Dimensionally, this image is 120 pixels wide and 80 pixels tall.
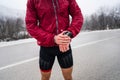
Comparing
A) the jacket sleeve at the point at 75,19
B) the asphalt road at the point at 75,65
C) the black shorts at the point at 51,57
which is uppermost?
the jacket sleeve at the point at 75,19

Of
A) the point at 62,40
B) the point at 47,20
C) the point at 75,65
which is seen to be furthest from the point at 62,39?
the point at 75,65

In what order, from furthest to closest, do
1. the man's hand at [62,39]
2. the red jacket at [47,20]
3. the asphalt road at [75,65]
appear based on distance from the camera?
the asphalt road at [75,65] < the red jacket at [47,20] < the man's hand at [62,39]

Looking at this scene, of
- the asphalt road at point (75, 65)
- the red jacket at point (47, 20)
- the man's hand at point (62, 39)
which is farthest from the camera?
the asphalt road at point (75, 65)

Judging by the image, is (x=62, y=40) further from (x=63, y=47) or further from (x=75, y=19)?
(x=75, y=19)

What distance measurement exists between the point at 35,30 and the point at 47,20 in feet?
0.55

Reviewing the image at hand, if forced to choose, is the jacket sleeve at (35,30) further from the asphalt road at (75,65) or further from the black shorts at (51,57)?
the asphalt road at (75,65)

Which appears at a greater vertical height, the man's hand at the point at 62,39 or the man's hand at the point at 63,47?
the man's hand at the point at 62,39

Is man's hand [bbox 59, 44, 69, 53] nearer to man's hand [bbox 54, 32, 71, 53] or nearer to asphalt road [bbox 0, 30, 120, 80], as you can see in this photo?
man's hand [bbox 54, 32, 71, 53]

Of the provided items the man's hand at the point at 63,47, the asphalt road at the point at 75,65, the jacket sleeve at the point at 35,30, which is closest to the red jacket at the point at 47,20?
the jacket sleeve at the point at 35,30

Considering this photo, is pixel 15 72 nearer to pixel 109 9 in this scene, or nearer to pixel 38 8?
pixel 38 8

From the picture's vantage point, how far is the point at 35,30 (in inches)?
110

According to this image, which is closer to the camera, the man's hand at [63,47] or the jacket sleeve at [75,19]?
the man's hand at [63,47]

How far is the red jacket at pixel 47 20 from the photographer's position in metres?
2.81

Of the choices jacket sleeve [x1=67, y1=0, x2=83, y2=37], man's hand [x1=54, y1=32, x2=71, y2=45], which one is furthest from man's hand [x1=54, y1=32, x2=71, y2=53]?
jacket sleeve [x1=67, y1=0, x2=83, y2=37]
